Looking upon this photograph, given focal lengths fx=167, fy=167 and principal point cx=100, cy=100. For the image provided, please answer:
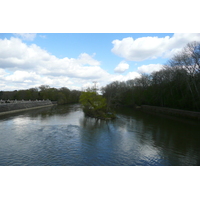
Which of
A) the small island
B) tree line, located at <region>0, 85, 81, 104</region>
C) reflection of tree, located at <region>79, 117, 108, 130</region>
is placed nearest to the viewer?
reflection of tree, located at <region>79, 117, 108, 130</region>

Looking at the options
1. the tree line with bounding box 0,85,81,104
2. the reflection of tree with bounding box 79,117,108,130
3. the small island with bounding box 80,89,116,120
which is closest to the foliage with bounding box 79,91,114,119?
the small island with bounding box 80,89,116,120

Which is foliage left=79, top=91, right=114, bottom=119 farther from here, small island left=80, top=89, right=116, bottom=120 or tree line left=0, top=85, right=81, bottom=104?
tree line left=0, top=85, right=81, bottom=104

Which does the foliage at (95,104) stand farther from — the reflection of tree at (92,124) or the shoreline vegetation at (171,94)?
the reflection of tree at (92,124)

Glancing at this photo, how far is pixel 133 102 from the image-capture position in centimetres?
5228

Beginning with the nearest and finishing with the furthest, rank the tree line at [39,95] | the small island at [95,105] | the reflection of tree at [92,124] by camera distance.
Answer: the reflection of tree at [92,124], the small island at [95,105], the tree line at [39,95]

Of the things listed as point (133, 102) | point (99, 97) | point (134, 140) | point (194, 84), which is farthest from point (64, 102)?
point (134, 140)

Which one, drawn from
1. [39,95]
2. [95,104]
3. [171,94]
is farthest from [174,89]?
[39,95]

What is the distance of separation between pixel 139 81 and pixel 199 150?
159ft

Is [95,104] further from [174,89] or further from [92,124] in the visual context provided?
[174,89]

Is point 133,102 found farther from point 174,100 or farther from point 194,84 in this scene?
point 194,84

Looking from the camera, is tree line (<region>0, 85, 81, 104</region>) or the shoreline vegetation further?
tree line (<region>0, 85, 81, 104</region>)

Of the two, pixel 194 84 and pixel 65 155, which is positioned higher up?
pixel 194 84

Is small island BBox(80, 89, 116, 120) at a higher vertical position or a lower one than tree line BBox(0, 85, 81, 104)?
lower

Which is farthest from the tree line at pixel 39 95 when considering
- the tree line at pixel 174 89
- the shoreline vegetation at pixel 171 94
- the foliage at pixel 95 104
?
the foliage at pixel 95 104
